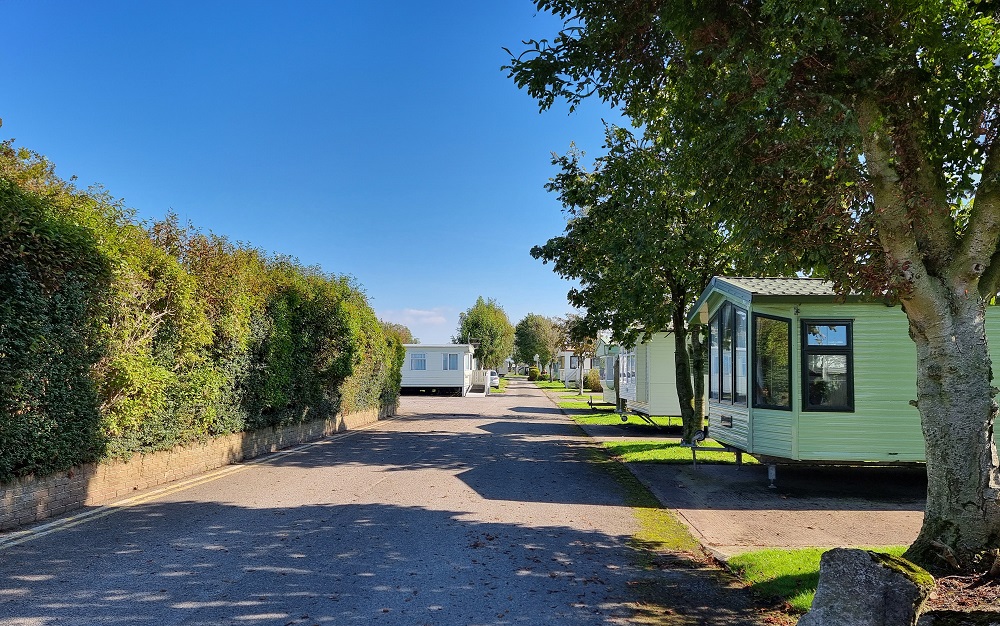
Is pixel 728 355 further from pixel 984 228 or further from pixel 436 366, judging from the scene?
pixel 436 366

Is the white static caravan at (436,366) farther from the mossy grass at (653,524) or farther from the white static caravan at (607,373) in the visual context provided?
the mossy grass at (653,524)

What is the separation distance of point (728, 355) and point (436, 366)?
3004 centimetres

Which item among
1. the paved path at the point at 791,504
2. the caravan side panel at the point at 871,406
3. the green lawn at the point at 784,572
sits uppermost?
the caravan side panel at the point at 871,406

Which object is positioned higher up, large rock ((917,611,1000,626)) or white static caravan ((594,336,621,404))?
white static caravan ((594,336,621,404))

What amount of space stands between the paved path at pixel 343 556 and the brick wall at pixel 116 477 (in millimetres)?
427

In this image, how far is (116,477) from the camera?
8320 mm

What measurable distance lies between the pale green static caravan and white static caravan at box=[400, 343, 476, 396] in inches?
1189

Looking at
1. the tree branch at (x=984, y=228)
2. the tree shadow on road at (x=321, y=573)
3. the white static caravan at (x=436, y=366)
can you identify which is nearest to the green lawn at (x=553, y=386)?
the white static caravan at (x=436, y=366)

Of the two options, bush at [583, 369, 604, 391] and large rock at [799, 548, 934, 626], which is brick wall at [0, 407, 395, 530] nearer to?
large rock at [799, 548, 934, 626]

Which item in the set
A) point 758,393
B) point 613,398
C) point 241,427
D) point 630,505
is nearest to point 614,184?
point 758,393

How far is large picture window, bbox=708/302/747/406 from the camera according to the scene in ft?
34.6

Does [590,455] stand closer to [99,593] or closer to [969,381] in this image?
[969,381]

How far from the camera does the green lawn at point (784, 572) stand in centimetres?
489

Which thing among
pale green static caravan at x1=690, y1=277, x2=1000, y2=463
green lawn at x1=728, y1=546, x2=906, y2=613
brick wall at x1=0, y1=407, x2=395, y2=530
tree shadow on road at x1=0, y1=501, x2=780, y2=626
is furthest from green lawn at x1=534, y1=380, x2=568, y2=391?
green lawn at x1=728, y1=546, x2=906, y2=613
